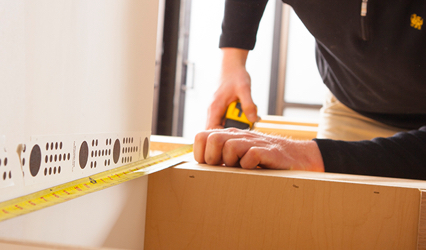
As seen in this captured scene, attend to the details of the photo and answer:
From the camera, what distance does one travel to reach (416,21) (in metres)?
0.85

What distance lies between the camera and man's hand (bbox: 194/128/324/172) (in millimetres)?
541

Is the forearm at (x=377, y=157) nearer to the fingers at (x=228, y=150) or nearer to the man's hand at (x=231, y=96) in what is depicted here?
the fingers at (x=228, y=150)

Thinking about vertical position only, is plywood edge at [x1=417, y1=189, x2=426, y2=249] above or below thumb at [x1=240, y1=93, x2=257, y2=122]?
below

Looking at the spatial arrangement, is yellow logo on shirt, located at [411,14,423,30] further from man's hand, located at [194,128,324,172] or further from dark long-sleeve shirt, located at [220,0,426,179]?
man's hand, located at [194,128,324,172]

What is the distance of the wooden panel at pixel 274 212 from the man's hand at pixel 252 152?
6cm

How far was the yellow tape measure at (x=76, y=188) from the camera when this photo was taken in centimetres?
26

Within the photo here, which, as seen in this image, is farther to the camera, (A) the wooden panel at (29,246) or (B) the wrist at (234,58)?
(B) the wrist at (234,58)

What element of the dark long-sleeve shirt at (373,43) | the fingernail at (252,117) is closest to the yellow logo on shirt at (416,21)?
the dark long-sleeve shirt at (373,43)

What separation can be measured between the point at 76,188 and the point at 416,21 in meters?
0.90

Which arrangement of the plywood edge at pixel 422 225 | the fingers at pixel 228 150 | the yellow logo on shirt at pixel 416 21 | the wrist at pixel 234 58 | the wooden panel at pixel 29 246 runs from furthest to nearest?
the wrist at pixel 234 58 → the yellow logo on shirt at pixel 416 21 → the fingers at pixel 228 150 → the plywood edge at pixel 422 225 → the wooden panel at pixel 29 246

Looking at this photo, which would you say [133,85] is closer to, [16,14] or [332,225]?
[16,14]

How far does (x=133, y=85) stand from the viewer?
1.53 feet

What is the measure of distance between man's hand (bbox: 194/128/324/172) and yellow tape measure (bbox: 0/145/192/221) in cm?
6

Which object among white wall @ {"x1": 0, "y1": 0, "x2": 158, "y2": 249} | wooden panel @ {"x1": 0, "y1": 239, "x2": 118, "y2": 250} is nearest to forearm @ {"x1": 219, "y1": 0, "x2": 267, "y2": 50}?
white wall @ {"x1": 0, "y1": 0, "x2": 158, "y2": 249}
